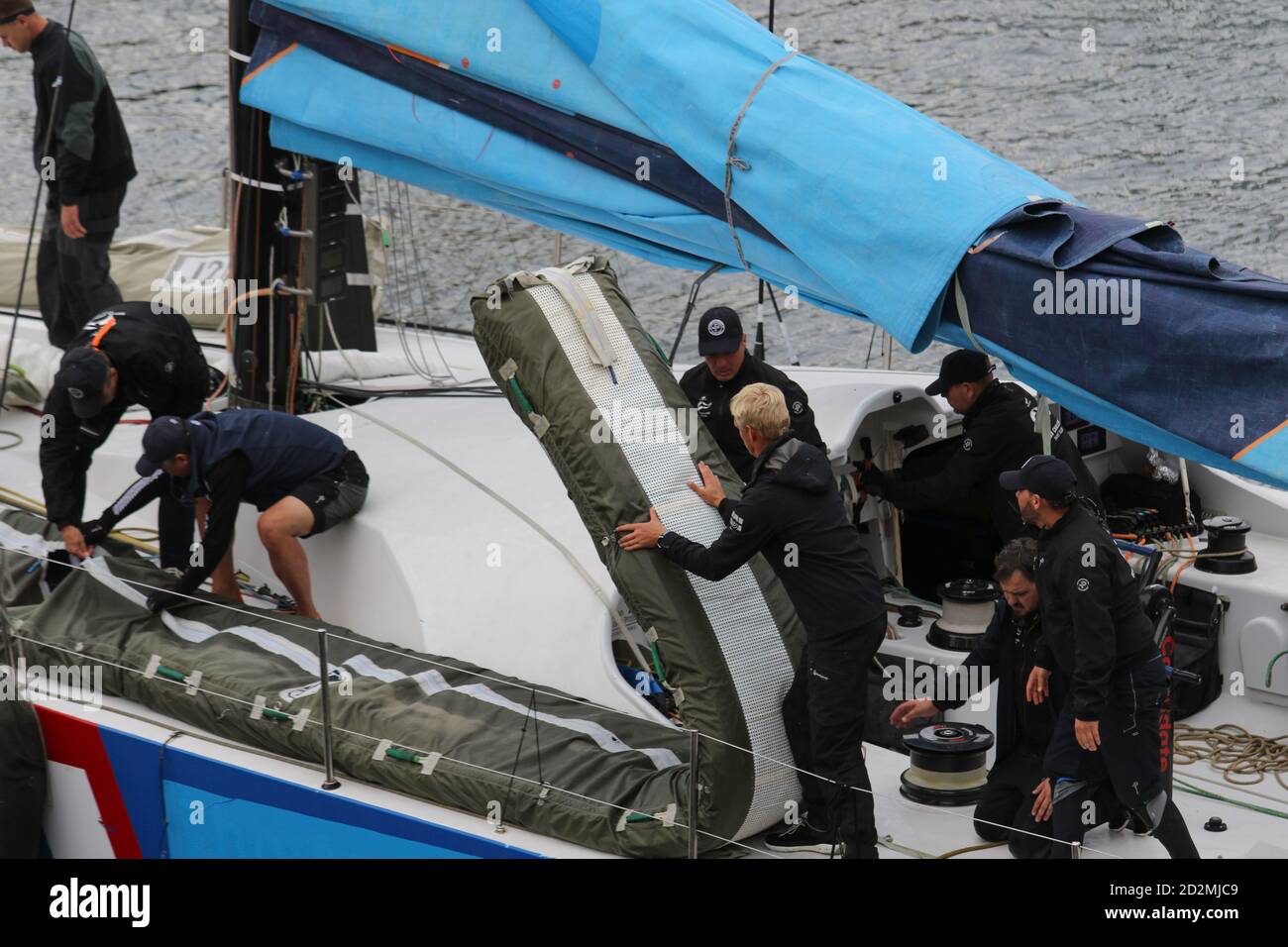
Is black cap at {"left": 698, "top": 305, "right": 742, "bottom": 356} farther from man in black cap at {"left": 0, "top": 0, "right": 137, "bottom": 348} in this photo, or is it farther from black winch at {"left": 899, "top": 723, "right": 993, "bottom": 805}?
man in black cap at {"left": 0, "top": 0, "right": 137, "bottom": 348}

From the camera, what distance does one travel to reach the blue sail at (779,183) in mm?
3809

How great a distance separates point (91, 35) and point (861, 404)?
12735 mm

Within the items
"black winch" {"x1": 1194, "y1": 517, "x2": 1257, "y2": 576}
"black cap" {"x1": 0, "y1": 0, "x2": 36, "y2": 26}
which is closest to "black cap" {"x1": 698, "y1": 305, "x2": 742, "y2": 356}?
"black winch" {"x1": 1194, "y1": 517, "x2": 1257, "y2": 576}

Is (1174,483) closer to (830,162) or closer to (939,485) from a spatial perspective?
(939,485)

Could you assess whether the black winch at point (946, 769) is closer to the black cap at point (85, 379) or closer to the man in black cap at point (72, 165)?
the black cap at point (85, 379)

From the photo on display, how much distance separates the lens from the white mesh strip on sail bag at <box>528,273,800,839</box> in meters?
4.10

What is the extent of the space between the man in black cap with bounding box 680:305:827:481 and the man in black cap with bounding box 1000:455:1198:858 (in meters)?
1.02

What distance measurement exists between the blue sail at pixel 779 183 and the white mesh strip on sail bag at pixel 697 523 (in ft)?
1.69

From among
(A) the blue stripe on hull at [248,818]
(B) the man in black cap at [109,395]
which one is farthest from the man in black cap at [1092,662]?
(B) the man in black cap at [109,395]

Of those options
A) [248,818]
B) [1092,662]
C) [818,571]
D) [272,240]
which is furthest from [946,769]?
[272,240]

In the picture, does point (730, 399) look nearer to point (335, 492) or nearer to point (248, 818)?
point (335, 492)

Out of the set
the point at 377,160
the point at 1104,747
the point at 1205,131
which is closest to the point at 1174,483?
the point at 1104,747

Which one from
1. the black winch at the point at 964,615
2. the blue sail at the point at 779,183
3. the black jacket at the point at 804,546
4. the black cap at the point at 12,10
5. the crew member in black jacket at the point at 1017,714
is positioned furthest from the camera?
the black cap at the point at 12,10

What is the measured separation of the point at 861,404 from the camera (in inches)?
214
